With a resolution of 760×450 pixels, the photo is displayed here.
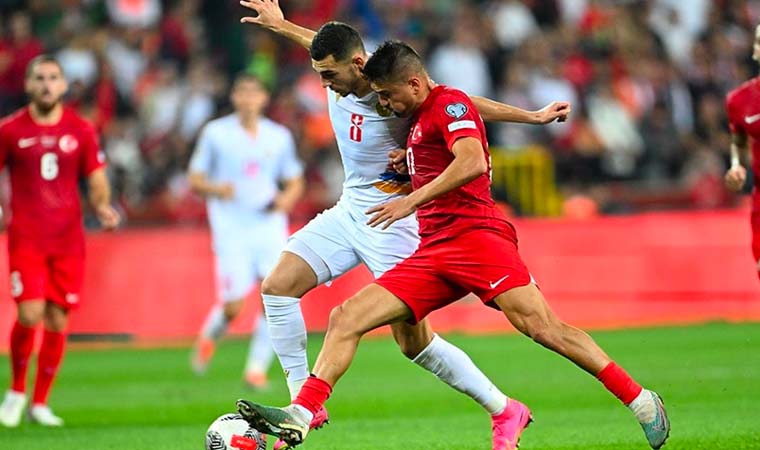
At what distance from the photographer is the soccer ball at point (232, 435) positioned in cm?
835

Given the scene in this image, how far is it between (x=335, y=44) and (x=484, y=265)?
1603 millimetres

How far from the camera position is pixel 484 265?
824 centimetres

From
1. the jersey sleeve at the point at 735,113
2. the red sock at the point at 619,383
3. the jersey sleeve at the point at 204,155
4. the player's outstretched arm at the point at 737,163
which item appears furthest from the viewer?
the jersey sleeve at the point at 204,155

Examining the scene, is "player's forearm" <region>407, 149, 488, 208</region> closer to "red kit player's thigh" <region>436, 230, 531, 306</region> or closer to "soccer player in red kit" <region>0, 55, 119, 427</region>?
"red kit player's thigh" <region>436, 230, 531, 306</region>

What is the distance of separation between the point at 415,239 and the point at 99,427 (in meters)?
3.29

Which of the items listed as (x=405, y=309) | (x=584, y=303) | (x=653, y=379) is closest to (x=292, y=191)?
(x=653, y=379)

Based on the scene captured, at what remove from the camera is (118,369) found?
52.9 ft

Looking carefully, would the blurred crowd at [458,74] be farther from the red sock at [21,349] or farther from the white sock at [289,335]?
the white sock at [289,335]

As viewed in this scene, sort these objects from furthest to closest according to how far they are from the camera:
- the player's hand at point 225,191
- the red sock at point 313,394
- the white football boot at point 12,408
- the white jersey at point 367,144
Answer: the player's hand at point 225,191, the white football boot at point 12,408, the white jersey at point 367,144, the red sock at point 313,394

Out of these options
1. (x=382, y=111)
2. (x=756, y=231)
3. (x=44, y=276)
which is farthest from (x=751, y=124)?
(x=44, y=276)

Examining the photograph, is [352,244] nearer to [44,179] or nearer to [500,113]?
[500,113]

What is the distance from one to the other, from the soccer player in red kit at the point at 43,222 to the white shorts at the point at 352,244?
315cm

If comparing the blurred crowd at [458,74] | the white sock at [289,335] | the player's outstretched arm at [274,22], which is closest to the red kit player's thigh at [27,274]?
the white sock at [289,335]

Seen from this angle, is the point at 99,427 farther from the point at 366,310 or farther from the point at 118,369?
the point at 118,369
